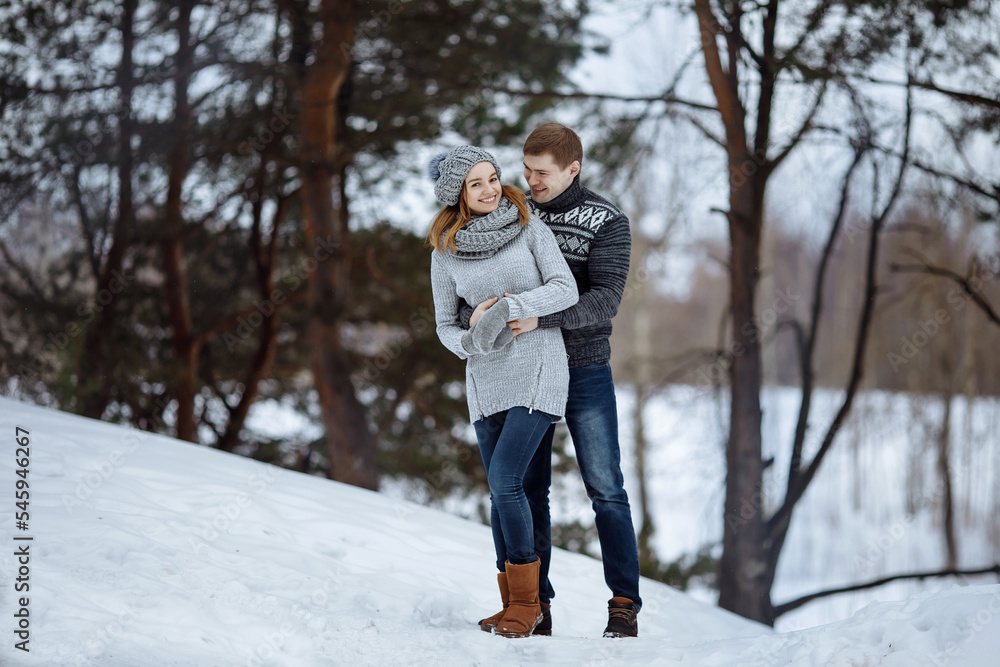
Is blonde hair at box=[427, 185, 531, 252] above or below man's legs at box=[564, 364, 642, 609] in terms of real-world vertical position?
above

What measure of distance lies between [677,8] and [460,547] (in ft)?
13.9

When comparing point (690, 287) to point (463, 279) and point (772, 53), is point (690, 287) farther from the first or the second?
point (463, 279)

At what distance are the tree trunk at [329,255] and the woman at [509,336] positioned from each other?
460 cm

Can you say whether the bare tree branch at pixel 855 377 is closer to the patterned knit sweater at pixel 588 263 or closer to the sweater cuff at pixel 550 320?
the patterned knit sweater at pixel 588 263

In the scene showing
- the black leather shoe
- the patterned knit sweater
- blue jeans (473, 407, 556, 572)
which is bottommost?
the black leather shoe

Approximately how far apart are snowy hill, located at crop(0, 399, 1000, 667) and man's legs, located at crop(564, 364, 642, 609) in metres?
0.23

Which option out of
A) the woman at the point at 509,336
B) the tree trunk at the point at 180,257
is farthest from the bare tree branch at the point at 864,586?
the tree trunk at the point at 180,257

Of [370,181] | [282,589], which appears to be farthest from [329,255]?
[282,589]

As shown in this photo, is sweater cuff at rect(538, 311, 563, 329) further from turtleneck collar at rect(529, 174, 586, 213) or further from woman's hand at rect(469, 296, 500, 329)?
turtleneck collar at rect(529, 174, 586, 213)

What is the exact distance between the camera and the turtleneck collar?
2.45 metres

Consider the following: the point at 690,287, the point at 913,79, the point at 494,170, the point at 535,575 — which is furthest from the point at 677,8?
the point at 690,287

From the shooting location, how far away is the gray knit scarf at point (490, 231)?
7.46 feet

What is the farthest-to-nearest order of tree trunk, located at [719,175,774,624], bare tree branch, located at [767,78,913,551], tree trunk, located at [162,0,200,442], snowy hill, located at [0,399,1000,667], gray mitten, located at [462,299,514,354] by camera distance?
tree trunk, located at [162,0,200,442], bare tree branch, located at [767,78,913,551], tree trunk, located at [719,175,774,624], gray mitten, located at [462,299,514,354], snowy hill, located at [0,399,1000,667]

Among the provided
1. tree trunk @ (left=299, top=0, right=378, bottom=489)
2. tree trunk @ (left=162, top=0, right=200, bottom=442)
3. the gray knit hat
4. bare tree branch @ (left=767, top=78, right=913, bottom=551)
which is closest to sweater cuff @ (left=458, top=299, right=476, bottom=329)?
the gray knit hat
